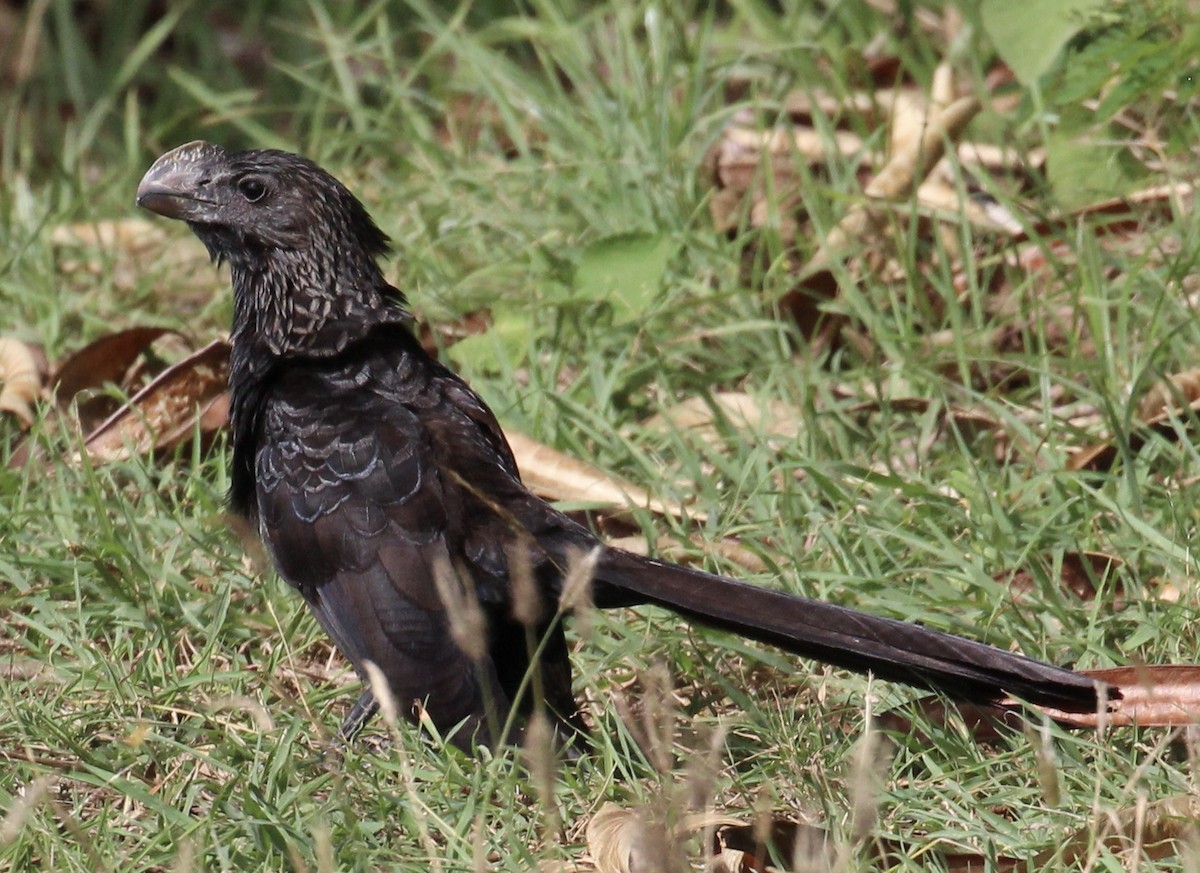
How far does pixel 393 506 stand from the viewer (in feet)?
10.2

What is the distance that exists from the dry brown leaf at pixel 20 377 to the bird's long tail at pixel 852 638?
6.29 ft

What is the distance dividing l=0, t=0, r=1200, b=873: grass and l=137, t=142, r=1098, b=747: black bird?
0.19 metres

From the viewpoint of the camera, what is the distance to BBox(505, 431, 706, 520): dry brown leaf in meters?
3.80

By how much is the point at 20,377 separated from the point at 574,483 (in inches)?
60.5

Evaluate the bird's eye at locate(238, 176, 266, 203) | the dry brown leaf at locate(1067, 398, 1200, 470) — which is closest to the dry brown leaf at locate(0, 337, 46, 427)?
the bird's eye at locate(238, 176, 266, 203)

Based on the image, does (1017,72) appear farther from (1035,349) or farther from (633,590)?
(633,590)

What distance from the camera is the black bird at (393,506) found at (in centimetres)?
278

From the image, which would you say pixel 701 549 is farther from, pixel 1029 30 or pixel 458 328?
pixel 1029 30

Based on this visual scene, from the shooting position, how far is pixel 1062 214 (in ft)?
15.0

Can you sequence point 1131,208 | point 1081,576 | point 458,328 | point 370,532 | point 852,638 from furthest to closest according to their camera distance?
1. point 458,328
2. point 1131,208
3. point 1081,576
4. point 370,532
5. point 852,638

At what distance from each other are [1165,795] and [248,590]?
6.55 feet

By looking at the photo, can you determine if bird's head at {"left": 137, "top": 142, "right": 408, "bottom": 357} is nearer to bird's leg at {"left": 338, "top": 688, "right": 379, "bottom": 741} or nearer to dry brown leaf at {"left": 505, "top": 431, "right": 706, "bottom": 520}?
dry brown leaf at {"left": 505, "top": 431, "right": 706, "bottom": 520}

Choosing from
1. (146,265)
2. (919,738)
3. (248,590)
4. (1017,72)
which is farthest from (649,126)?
(919,738)

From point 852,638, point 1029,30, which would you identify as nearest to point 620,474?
point 852,638
